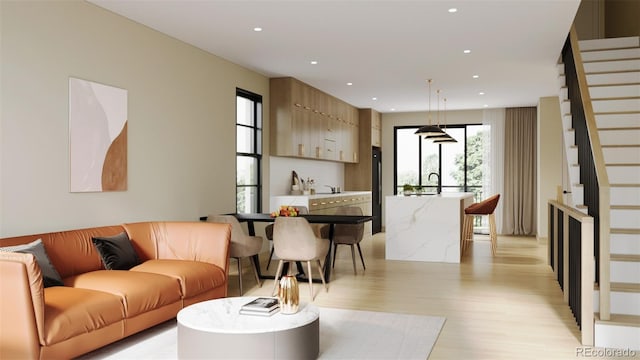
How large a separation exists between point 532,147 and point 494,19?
6840 mm

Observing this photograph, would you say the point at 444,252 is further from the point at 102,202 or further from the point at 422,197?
the point at 102,202

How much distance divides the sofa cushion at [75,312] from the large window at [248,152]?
12.4 ft

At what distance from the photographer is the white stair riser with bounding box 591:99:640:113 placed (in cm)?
572

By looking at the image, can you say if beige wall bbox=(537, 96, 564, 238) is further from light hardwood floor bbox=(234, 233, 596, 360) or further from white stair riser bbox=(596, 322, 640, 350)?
white stair riser bbox=(596, 322, 640, 350)

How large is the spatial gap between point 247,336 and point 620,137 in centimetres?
428

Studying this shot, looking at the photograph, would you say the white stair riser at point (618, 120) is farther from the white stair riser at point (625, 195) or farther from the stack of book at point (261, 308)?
the stack of book at point (261, 308)

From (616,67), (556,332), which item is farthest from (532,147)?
(556,332)

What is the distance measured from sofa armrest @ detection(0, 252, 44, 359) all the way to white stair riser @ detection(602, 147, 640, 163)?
4.94 meters

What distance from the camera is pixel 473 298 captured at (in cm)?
541

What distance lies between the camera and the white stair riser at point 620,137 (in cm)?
537

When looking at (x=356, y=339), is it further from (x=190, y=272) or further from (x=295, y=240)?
(x=295, y=240)

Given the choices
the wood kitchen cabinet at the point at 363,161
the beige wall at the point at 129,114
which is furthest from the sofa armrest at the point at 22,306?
the wood kitchen cabinet at the point at 363,161

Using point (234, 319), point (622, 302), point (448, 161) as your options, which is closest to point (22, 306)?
point (234, 319)

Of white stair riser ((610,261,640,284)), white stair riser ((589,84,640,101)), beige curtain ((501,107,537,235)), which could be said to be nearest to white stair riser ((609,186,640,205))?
white stair riser ((610,261,640,284))
